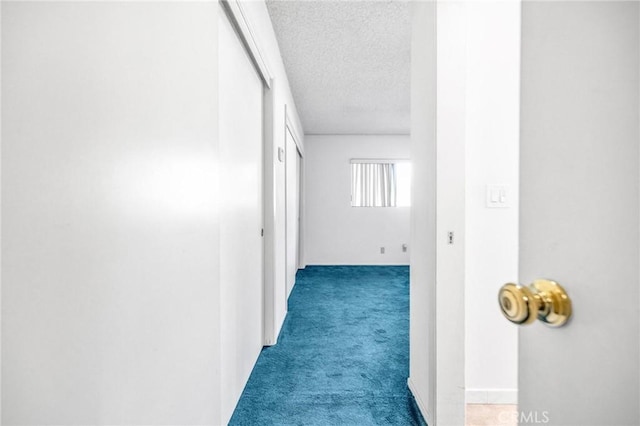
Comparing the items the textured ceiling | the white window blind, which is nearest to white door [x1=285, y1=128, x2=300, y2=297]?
the textured ceiling

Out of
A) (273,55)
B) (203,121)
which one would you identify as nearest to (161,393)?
(203,121)

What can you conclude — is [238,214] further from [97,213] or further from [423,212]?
[97,213]

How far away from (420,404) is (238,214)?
1356mm

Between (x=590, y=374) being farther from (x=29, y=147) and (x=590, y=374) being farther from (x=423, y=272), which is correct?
(x=423, y=272)

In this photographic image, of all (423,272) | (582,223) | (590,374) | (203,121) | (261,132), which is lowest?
(423,272)

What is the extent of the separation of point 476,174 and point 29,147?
1.75 meters

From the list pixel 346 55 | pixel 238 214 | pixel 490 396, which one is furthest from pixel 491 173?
pixel 346 55

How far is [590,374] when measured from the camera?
0.40 meters

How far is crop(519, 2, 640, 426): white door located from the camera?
37 cm

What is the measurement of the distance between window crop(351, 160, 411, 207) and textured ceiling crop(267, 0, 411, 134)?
132cm

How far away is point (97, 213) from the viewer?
0.60 m

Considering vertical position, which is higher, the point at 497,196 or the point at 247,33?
the point at 247,33

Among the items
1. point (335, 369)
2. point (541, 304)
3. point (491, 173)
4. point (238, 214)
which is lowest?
point (335, 369)

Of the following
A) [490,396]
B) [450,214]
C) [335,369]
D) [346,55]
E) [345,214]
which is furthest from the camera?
[345,214]
